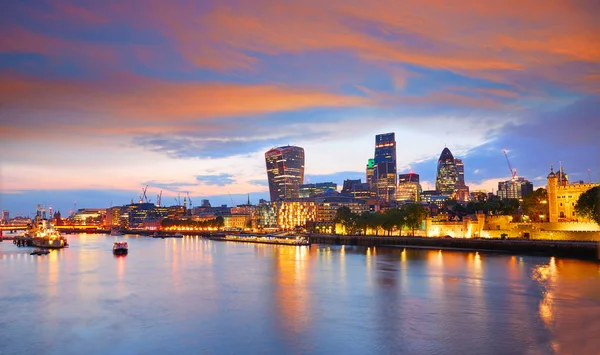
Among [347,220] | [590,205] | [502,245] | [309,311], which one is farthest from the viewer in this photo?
[347,220]

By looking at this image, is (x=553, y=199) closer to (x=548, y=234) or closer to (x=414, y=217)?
(x=548, y=234)

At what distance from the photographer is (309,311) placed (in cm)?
3612

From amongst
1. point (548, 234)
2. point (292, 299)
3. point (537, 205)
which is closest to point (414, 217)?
point (537, 205)

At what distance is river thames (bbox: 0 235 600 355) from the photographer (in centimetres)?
2744

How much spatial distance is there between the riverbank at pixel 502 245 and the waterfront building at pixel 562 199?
1254 centimetres

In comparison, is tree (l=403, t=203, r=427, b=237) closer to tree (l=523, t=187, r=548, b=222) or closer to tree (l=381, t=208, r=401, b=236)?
tree (l=381, t=208, r=401, b=236)

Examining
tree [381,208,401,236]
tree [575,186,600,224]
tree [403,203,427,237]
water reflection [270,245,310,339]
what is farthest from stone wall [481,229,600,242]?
water reflection [270,245,310,339]

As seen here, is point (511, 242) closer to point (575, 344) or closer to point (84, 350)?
point (575, 344)

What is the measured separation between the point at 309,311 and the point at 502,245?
191ft

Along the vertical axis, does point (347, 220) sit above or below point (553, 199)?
below

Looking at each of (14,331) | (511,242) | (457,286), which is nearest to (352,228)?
(511,242)

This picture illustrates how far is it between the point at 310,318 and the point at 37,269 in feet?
152

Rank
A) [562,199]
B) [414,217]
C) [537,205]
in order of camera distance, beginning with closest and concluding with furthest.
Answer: [562,199] < [537,205] < [414,217]

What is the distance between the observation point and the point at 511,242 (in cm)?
8450
